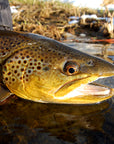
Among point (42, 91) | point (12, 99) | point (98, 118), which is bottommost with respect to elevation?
point (98, 118)

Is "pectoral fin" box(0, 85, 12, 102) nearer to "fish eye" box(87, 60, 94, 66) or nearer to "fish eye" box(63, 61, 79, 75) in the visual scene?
"fish eye" box(63, 61, 79, 75)

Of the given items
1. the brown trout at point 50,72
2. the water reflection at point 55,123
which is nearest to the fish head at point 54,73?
the brown trout at point 50,72

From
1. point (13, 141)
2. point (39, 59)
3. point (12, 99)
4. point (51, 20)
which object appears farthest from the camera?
point (51, 20)

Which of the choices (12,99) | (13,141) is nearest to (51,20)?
(12,99)

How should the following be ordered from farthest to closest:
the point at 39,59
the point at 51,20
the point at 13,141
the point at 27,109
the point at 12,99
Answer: the point at 51,20, the point at 12,99, the point at 27,109, the point at 39,59, the point at 13,141

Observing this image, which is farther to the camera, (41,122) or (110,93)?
(110,93)

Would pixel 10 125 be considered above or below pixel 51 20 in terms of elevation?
below

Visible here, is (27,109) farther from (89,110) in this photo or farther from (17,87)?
(89,110)
